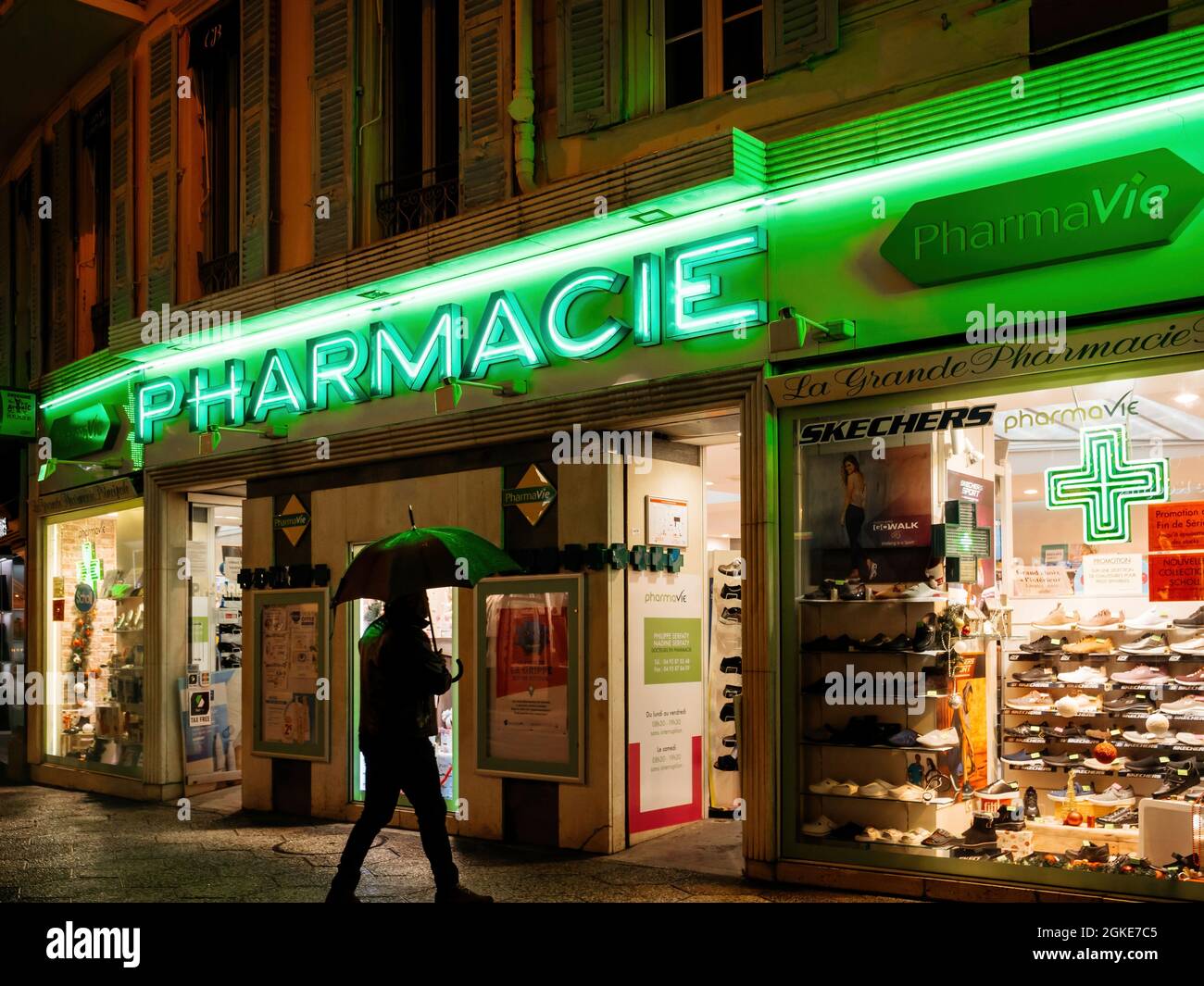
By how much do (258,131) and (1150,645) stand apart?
372 inches

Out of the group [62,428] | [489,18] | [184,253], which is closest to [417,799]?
[489,18]

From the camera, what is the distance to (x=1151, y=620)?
7930mm

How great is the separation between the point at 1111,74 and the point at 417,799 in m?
5.57

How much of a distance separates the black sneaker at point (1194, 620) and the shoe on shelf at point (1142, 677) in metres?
0.34

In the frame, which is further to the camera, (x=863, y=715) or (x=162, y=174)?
(x=162, y=174)

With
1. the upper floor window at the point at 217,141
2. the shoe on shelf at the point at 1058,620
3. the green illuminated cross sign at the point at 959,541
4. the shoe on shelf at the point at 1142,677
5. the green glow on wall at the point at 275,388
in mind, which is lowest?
the shoe on shelf at the point at 1142,677

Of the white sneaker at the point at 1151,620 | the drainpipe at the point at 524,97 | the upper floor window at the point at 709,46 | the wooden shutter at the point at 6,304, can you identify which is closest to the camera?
the white sneaker at the point at 1151,620

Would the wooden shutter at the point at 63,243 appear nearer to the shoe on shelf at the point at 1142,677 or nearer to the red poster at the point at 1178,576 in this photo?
the shoe on shelf at the point at 1142,677

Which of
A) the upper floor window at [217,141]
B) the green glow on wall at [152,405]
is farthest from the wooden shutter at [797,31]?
the green glow on wall at [152,405]

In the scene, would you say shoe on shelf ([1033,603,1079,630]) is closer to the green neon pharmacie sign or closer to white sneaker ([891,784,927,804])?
white sneaker ([891,784,927,804])

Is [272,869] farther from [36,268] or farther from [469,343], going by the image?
[36,268]

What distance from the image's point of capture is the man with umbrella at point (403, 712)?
7.16 m

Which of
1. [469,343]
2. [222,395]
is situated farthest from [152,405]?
[469,343]

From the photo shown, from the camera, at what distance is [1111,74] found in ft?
22.1
